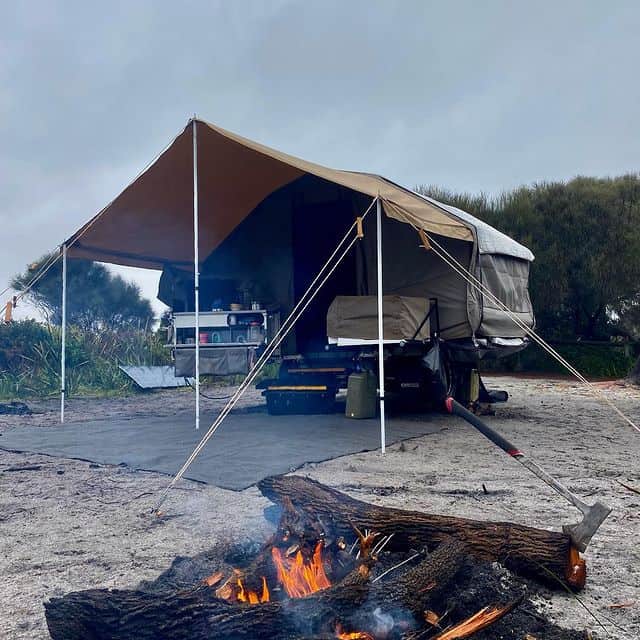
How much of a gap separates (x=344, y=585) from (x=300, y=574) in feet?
0.88

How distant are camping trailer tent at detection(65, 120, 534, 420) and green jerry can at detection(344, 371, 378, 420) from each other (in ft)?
0.90

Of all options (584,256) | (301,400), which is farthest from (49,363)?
(584,256)

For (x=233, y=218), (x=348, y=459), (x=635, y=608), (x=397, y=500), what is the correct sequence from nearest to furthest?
(x=635, y=608), (x=397, y=500), (x=348, y=459), (x=233, y=218)

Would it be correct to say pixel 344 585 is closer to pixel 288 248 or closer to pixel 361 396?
pixel 361 396

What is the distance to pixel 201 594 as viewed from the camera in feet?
6.20

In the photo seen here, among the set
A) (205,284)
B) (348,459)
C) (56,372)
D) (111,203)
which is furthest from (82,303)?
(348,459)

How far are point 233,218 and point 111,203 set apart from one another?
5.98ft

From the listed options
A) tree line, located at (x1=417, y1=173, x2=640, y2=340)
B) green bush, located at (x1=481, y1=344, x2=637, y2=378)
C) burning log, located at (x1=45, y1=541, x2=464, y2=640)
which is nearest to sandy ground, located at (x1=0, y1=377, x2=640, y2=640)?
burning log, located at (x1=45, y1=541, x2=464, y2=640)

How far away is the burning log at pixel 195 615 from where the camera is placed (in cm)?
175

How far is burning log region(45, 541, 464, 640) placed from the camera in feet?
5.76

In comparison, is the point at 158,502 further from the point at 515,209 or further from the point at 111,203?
the point at 515,209

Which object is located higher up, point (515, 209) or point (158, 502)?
point (515, 209)

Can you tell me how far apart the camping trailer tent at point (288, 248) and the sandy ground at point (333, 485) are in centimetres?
149

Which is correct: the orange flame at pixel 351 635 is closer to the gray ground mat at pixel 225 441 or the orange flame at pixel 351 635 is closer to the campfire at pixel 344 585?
the campfire at pixel 344 585
